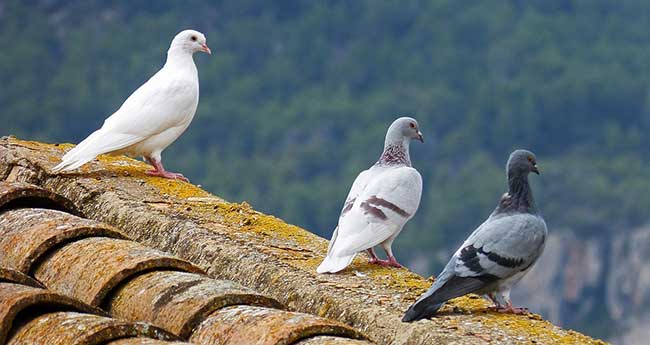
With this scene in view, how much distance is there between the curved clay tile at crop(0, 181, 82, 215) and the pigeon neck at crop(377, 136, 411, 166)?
2.33 m

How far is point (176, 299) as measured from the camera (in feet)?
30.0

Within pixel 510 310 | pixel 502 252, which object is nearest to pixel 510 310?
pixel 510 310

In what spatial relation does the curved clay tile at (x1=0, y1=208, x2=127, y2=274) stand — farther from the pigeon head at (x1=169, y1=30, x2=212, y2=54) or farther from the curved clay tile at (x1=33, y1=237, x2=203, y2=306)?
the pigeon head at (x1=169, y1=30, x2=212, y2=54)

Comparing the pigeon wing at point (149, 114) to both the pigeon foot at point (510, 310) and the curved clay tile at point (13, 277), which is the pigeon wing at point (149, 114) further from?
the curved clay tile at point (13, 277)

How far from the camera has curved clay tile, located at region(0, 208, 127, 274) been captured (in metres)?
9.97

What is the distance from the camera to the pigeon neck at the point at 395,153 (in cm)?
1242

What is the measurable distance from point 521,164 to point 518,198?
31 cm

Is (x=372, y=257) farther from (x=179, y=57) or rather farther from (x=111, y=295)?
(x=179, y=57)

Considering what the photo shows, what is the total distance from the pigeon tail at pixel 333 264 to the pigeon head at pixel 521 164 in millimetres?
1093

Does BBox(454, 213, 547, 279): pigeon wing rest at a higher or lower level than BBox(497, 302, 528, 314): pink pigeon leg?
higher

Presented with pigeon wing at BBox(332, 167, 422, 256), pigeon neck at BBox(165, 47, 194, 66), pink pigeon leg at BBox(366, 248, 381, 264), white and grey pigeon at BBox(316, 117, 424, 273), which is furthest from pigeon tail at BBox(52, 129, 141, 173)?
pink pigeon leg at BBox(366, 248, 381, 264)

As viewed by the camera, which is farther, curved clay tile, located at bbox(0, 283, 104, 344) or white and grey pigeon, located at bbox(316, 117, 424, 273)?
white and grey pigeon, located at bbox(316, 117, 424, 273)

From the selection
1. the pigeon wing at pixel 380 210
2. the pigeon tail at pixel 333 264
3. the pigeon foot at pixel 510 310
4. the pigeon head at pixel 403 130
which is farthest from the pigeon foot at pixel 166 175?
the pigeon foot at pixel 510 310

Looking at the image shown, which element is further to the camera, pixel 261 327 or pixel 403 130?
pixel 403 130
